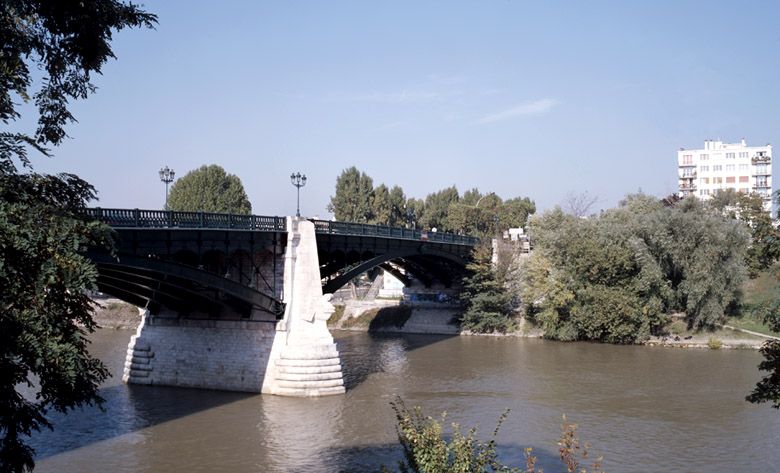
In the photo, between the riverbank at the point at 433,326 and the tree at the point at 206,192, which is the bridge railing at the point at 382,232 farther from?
the tree at the point at 206,192

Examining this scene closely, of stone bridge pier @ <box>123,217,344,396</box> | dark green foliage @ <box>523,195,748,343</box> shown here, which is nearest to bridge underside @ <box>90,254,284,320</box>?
stone bridge pier @ <box>123,217,344,396</box>

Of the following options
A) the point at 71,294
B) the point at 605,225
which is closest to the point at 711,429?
the point at 71,294

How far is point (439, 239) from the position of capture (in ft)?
207

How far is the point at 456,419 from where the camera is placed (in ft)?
102

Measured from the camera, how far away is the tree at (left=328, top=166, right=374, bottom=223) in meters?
113

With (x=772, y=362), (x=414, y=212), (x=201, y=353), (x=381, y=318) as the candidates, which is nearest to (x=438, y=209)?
(x=414, y=212)

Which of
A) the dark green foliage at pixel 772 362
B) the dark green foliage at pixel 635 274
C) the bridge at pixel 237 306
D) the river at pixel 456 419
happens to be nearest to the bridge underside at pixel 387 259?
the bridge at pixel 237 306

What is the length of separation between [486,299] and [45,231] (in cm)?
5318

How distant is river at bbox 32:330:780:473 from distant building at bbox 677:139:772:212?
238 feet

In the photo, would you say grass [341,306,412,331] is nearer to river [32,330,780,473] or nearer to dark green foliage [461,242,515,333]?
dark green foliage [461,242,515,333]

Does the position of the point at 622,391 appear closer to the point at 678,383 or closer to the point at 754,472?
the point at 678,383

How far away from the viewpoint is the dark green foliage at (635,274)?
173 ft

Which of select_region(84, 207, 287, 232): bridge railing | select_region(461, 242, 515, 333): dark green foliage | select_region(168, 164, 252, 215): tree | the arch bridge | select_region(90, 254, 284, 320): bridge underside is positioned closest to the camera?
select_region(84, 207, 287, 232): bridge railing

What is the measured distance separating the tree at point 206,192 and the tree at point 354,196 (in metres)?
20.9
